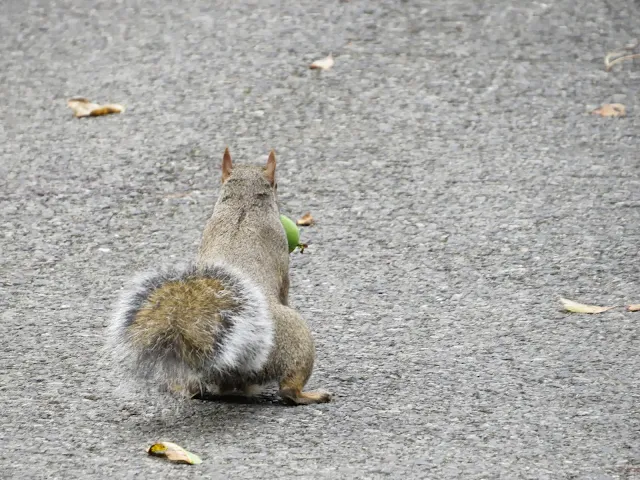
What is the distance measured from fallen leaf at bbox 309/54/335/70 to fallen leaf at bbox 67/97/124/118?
1.27 meters

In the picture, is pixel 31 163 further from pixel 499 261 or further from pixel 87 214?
pixel 499 261

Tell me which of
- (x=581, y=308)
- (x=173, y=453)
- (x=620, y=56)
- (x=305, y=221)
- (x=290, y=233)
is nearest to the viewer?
(x=173, y=453)

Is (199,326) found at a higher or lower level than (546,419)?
higher

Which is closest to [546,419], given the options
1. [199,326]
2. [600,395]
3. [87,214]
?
[600,395]

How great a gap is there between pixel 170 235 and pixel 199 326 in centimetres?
207

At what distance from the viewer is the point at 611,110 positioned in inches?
270

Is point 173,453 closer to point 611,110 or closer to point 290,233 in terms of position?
point 290,233

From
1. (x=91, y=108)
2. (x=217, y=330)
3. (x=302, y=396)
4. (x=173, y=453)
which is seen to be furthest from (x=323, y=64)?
(x=173, y=453)

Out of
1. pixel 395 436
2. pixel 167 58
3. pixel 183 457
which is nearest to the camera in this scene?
pixel 183 457

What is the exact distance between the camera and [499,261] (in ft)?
17.4

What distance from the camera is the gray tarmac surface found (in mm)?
3674

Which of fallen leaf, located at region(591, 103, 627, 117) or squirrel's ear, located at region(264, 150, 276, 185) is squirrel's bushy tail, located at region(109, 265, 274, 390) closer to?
squirrel's ear, located at region(264, 150, 276, 185)

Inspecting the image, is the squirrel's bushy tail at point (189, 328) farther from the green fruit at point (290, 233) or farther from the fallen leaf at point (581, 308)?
the fallen leaf at point (581, 308)

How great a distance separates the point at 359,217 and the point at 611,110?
1.99 meters
